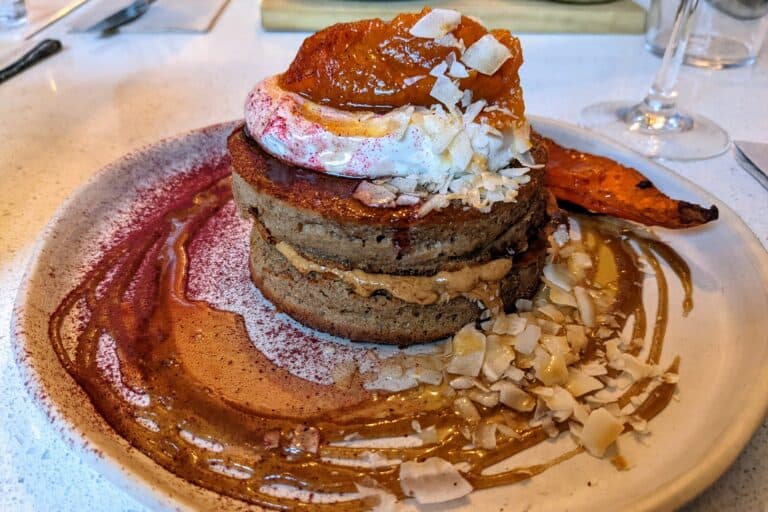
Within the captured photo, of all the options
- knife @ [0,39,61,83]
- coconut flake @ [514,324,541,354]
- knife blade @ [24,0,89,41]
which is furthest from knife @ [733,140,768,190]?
knife blade @ [24,0,89,41]

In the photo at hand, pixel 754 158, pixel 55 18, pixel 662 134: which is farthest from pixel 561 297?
pixel 55 18

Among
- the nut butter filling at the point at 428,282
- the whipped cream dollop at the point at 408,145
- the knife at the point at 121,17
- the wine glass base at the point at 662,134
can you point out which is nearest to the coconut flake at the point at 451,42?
the whipped cream dollop at the point at 408,145

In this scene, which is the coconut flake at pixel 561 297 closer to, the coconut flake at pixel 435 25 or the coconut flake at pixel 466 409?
the coconut flake at pixel 466 409

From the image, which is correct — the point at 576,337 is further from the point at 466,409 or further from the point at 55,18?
the point at 55,18

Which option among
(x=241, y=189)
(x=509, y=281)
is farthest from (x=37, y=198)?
(x=509, y=281)

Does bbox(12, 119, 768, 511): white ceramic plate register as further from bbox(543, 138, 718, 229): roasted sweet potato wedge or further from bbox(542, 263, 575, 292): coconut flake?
bbox(542, 263, 575, 292): coconut flake
